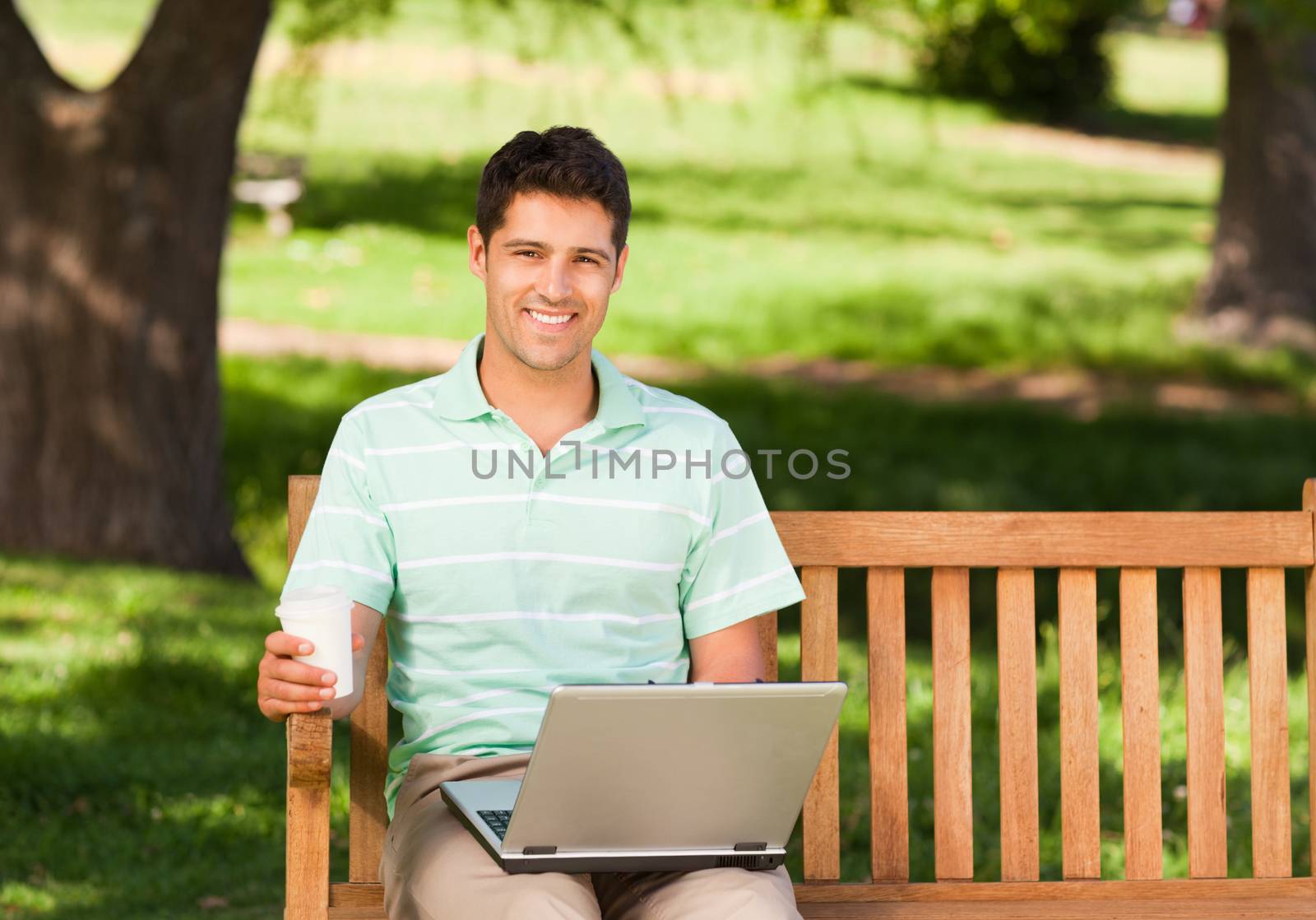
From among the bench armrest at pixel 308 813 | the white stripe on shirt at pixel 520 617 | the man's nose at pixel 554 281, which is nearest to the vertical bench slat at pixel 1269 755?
the white stripe on shirt at pixel 520 617

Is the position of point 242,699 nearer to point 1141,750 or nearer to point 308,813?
point 308,813

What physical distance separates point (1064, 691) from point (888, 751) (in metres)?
0.35

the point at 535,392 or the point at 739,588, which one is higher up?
the point at 535,392

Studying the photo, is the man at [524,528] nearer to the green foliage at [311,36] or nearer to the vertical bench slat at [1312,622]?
the vertical bench slat at [1312,622]

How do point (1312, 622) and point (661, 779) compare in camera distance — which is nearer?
point (661, 779)

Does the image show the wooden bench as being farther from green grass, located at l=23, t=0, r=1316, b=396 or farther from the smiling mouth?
green grass, located at l=23, t=0, r=1316, b=396

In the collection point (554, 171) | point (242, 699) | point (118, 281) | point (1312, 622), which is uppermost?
point (554, 171)

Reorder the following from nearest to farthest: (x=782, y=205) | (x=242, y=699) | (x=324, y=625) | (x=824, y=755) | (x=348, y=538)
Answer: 1. (x=324, y=625)
2. (x=348, y=538)
3. (x=824, y=755)
4. (x=242, y=699)
5. (x=782, y=205)

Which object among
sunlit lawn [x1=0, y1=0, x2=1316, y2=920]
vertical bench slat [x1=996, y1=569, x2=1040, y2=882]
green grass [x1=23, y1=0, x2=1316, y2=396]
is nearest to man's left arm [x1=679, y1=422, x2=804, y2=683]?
vertical bench slat [x1=996, y1=569, x2=1040, y2=882]

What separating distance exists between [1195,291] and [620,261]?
12.6m

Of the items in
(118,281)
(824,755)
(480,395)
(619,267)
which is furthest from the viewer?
(118,281)

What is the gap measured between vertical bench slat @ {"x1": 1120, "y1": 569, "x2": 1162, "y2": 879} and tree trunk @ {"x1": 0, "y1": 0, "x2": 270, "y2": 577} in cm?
468

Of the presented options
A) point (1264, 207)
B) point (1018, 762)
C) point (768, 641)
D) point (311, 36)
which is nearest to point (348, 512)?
point (768, 641)

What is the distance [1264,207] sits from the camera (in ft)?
41.2
